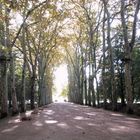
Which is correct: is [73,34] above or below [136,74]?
above

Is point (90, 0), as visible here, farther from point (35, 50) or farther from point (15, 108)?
point (15, 108)

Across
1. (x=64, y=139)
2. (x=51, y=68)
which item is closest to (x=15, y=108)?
(x=64, y=139)

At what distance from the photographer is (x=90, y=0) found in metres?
29.4

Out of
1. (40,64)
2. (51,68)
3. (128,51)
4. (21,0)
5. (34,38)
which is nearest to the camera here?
(21,0)

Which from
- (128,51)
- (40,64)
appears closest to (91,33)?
(40,64)

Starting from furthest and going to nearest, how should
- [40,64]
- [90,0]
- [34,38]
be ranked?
1. [40,64]
2. [34,38]
3. [90,0]

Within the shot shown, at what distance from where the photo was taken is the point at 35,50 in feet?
110

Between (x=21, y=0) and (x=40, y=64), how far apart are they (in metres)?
28.4

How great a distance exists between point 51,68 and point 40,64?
74.5ft

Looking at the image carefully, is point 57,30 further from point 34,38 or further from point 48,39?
point 34,38

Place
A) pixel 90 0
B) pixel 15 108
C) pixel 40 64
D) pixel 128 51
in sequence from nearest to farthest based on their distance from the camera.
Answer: pixel 128 51 < pixel 15 108 < pixel 90 0 < pixel 40 64

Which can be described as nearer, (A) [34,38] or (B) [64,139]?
(B) [64,139]

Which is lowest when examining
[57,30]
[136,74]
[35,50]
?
[136,74]

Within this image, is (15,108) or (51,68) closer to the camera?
(15,108)
